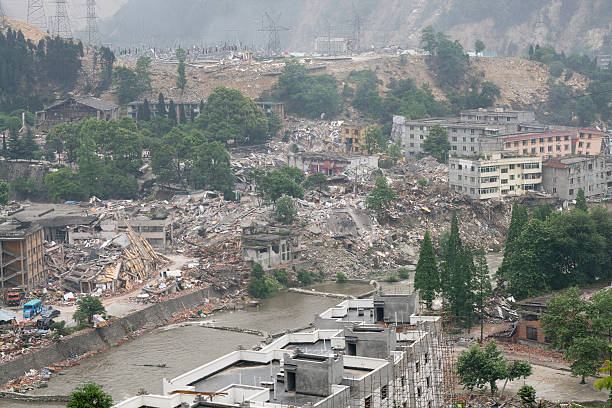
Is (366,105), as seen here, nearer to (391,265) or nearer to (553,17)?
(391,265)

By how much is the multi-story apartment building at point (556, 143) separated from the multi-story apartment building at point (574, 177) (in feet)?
11.4

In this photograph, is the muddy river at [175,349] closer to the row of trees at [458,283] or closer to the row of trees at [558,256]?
the row of trees at [458,283]

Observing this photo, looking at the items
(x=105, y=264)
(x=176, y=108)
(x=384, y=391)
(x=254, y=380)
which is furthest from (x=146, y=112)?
(x=384, y=391)

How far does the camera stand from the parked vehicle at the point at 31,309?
41250 mm

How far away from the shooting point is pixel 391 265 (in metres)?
52.2

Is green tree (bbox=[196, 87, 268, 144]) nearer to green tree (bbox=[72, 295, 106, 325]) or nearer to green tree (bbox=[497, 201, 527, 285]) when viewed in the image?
green tree (bbox=[497, 201, 527, 285])

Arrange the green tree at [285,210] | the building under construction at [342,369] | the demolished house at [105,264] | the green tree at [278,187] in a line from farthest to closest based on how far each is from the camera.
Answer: the green tree at [278,187], the green tree at [285,210], the demolished house at [105,264], the building under construction at [342,369]

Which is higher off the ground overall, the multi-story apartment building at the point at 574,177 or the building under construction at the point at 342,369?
the multi-story apartment building at the point at 574,177

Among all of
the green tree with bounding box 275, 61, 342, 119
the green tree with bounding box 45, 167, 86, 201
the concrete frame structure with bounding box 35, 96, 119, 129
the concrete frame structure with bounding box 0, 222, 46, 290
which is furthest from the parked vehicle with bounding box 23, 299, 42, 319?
the green tree with bounding box 275, 61, 342, 119

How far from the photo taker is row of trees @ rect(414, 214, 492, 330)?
40.0m

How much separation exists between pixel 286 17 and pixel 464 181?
111 metres

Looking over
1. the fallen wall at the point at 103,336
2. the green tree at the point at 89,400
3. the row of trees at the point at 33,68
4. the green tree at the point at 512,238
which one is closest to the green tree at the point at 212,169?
the fallen wall at the point at 103,336

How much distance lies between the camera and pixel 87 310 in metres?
40.7

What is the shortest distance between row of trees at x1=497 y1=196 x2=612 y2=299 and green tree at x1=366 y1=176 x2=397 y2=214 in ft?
45.3
